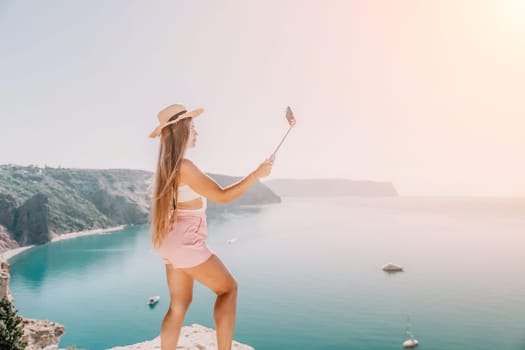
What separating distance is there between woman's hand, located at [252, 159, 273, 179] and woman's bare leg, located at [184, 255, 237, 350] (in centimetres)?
58

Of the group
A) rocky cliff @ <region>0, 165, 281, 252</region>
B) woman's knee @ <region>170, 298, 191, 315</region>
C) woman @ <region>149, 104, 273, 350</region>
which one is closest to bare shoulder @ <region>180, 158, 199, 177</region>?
woman @ <region>149, 104, 273, 350</region>

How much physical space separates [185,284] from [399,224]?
111547 mm

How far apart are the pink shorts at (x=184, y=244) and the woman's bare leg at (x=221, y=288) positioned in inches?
2.1

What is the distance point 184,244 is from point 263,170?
0.67 metres

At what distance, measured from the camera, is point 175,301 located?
2.62 m

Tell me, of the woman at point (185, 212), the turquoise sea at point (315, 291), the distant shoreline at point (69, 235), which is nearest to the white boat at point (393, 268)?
the turquoise sea at point (315, 291)

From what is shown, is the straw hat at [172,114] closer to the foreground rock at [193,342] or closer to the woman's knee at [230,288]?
the woman's knee at [230,288]

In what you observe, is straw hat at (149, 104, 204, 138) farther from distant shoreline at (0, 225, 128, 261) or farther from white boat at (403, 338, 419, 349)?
distant shoreline at (0, 225, 128, 261)

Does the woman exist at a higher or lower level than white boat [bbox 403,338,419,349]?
higher

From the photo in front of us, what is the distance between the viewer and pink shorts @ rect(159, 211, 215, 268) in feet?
8.05

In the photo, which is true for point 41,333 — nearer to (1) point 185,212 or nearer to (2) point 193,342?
(2) point 193,342

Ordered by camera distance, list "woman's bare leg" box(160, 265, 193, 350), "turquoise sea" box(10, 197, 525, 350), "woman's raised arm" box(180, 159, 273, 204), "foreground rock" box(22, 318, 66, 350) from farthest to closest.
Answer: "turquoise sea" box(10, 197, 525, 350) → "foreground rock" box(22, 318, 66, 350) → "woman's bare leg" box(160, 265, 193, 350) → "woman's raised arm" box(180, 159, 273, 204)

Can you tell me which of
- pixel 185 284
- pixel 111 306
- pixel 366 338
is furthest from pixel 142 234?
pixel 185 284

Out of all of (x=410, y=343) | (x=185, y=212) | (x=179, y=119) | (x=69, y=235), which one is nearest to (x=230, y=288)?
(x=185, y=212)
